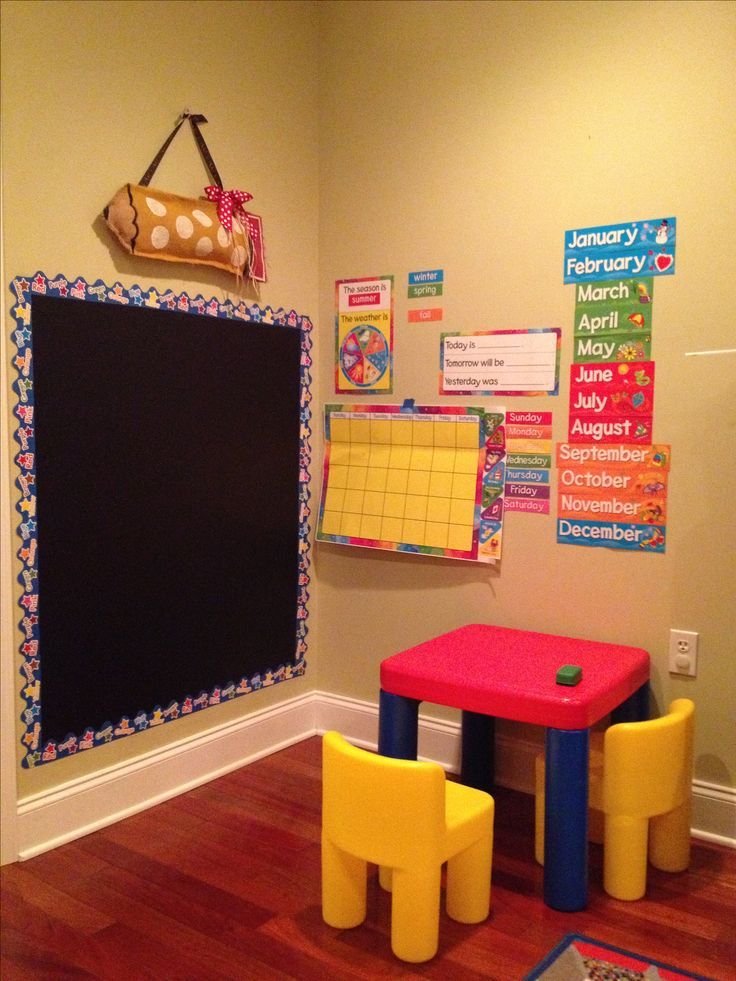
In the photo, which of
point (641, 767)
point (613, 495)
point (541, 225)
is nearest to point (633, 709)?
point (641, 767)

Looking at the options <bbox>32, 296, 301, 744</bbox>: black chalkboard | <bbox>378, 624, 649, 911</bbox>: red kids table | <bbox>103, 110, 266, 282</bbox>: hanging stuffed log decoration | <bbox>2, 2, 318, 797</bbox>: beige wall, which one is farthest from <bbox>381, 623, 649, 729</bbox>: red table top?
<bbox>103, 110, 266, 282</bbox>: hanging stuffed log decoration

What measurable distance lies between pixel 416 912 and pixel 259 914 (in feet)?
1.33

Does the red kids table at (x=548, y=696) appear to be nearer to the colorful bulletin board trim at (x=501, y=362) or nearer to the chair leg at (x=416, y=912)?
the chair leg at (x=416, y=912)

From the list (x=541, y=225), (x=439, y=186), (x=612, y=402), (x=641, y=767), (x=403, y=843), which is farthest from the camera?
(x=439, y=186)

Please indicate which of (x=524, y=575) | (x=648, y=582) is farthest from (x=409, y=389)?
(x=648, y=582)

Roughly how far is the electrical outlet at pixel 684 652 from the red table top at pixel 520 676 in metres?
0.09

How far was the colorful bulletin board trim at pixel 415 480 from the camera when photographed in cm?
270

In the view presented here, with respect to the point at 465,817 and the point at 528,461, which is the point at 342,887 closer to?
the point at 465,817

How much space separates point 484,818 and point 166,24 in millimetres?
2261

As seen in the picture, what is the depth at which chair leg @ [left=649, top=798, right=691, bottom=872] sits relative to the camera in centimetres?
218

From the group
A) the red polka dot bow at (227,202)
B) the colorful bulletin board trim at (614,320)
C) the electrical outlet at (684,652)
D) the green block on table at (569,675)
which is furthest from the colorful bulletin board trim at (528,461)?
the red polka dot bow at (227,202)

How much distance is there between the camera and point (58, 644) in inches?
90.1

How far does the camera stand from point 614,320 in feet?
8.00

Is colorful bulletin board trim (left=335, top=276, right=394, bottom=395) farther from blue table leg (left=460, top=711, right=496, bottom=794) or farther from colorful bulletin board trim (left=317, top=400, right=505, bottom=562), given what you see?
blue table leg (left=460, top=711, right=496, bottom=794)
